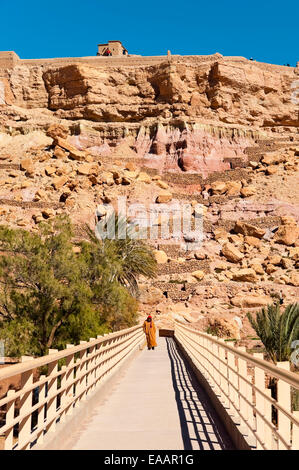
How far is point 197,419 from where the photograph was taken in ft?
25.5

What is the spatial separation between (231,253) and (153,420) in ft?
129

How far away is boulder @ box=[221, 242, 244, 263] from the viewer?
1818 inches

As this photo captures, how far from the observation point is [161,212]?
171 feet

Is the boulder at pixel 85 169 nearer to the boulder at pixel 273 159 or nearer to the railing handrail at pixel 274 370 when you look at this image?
the boulder at pixel 273 159

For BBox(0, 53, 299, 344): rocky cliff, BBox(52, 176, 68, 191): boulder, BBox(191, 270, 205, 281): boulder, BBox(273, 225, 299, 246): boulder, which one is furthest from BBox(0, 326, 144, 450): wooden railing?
BBox(52, 176, 68, 191): boulder

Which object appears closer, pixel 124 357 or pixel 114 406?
pixel 114 406

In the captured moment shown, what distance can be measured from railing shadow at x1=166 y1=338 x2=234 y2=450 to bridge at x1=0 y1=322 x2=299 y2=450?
12 millimetres

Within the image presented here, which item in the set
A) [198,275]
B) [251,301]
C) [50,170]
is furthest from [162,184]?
[251,301]

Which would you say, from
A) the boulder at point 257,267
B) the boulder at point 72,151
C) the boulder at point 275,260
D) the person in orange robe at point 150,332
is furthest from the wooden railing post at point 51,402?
the boulder at point 72,151

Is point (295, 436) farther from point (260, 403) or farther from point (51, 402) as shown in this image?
point (51, 402)

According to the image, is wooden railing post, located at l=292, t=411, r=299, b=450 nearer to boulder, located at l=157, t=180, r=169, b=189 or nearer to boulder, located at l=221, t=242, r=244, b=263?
boulder, located at l=221, t=242, r=244, b=263

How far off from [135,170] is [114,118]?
1459 centimetres

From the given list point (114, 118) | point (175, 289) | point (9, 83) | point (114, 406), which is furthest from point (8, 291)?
point (9, 83)

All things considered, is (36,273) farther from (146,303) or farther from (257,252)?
(257,252)
